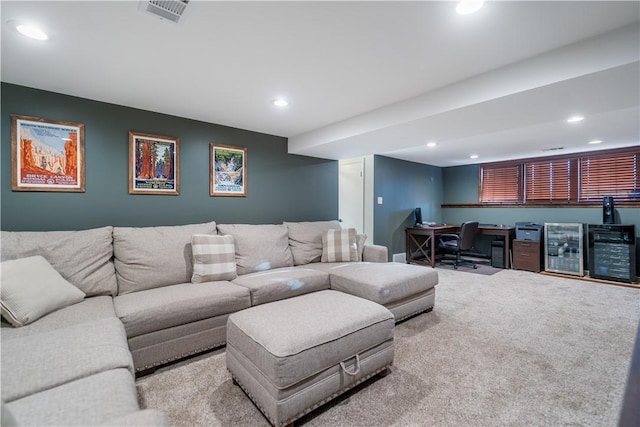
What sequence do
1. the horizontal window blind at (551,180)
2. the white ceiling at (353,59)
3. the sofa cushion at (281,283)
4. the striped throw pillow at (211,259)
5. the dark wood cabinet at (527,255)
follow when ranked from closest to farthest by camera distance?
the white ceiling at (353,59) → the sofa cushion at (281,283) → the striped throw pillow at (211,259) → the dark wood cabinet at (527,255) → the horizontal window blind at (551,180)

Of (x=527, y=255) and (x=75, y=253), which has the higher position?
(x=75, y=253)

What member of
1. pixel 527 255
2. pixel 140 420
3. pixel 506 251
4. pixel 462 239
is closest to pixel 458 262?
pixel 462 239

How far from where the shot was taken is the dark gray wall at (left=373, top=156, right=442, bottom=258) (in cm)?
507

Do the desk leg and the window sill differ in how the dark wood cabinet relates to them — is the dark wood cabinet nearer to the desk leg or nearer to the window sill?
the desk leg

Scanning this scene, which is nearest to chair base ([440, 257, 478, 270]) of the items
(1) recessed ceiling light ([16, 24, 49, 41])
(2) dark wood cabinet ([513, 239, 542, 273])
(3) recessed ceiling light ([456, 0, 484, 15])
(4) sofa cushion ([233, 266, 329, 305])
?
(2) dark wood cabinet ([513, 239, 542, 273])

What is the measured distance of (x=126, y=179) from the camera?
108 inches

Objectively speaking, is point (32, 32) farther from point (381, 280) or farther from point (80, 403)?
point (381, 280)

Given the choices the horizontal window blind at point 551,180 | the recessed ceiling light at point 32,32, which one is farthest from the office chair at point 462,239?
the recessed ceiling light at point 32,32

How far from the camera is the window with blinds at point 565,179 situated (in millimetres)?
4504

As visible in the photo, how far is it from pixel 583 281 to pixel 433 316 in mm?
3217

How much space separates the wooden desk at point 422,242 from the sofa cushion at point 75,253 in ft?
15.6

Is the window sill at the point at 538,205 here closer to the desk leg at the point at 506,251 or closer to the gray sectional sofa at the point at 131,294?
the desk leg at the point at 506,251

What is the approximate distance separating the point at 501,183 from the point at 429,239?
2082 mm

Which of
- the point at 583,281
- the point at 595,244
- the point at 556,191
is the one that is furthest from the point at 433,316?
the point at 556,191
